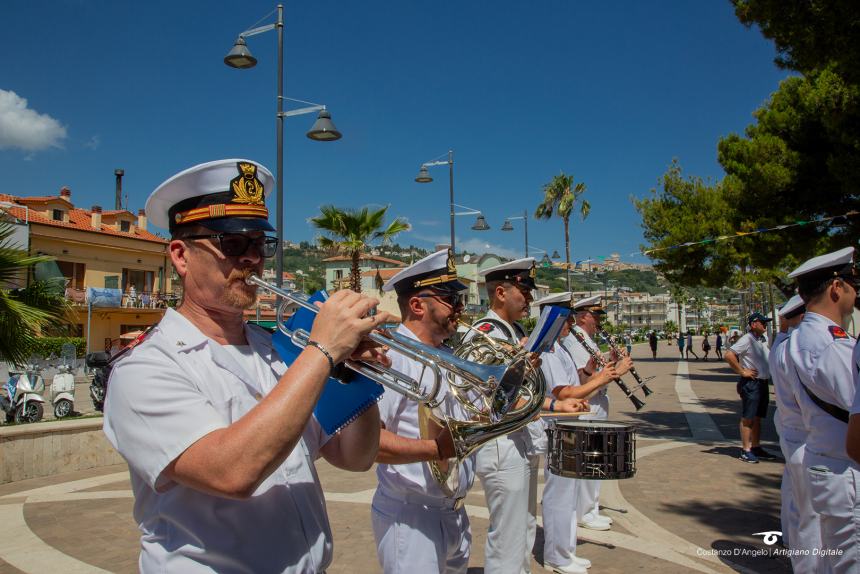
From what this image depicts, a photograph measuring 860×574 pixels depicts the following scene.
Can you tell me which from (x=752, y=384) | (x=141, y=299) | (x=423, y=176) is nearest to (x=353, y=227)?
(x=423, y=176)

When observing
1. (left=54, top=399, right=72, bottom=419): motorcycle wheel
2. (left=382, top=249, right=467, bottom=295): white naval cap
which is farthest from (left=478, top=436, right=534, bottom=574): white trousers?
(left=54, top=399, right=72, bottom=419): motorcycle wheel

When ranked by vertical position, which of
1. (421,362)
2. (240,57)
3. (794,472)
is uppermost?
(240,57)

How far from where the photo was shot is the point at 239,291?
200 centimetres

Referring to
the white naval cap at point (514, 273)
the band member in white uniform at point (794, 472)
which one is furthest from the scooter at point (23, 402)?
the band member in white uniform at point (794, 472)

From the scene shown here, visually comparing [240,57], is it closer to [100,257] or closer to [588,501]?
[588,501]

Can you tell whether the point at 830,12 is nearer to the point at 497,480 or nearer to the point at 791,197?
the point at 497,480

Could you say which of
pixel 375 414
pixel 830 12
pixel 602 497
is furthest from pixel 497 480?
→ pixel 830 12

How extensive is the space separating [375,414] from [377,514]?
129 centimetres

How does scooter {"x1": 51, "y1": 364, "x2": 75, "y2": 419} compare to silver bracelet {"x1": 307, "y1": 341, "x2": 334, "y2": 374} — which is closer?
silver bracelet {"x1": 307, "y1": 341, "x2": 334, "y2": 374}

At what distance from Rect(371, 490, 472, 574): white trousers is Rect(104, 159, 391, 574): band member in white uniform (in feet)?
3.30

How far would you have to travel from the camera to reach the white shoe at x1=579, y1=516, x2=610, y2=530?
21.4ft

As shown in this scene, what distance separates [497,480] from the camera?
14.6ft

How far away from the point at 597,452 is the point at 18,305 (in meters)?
7.54

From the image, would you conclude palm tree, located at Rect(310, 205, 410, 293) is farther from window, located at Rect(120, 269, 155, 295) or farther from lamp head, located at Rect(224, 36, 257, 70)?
window, located at Rect(120, 269, 155, 295)
